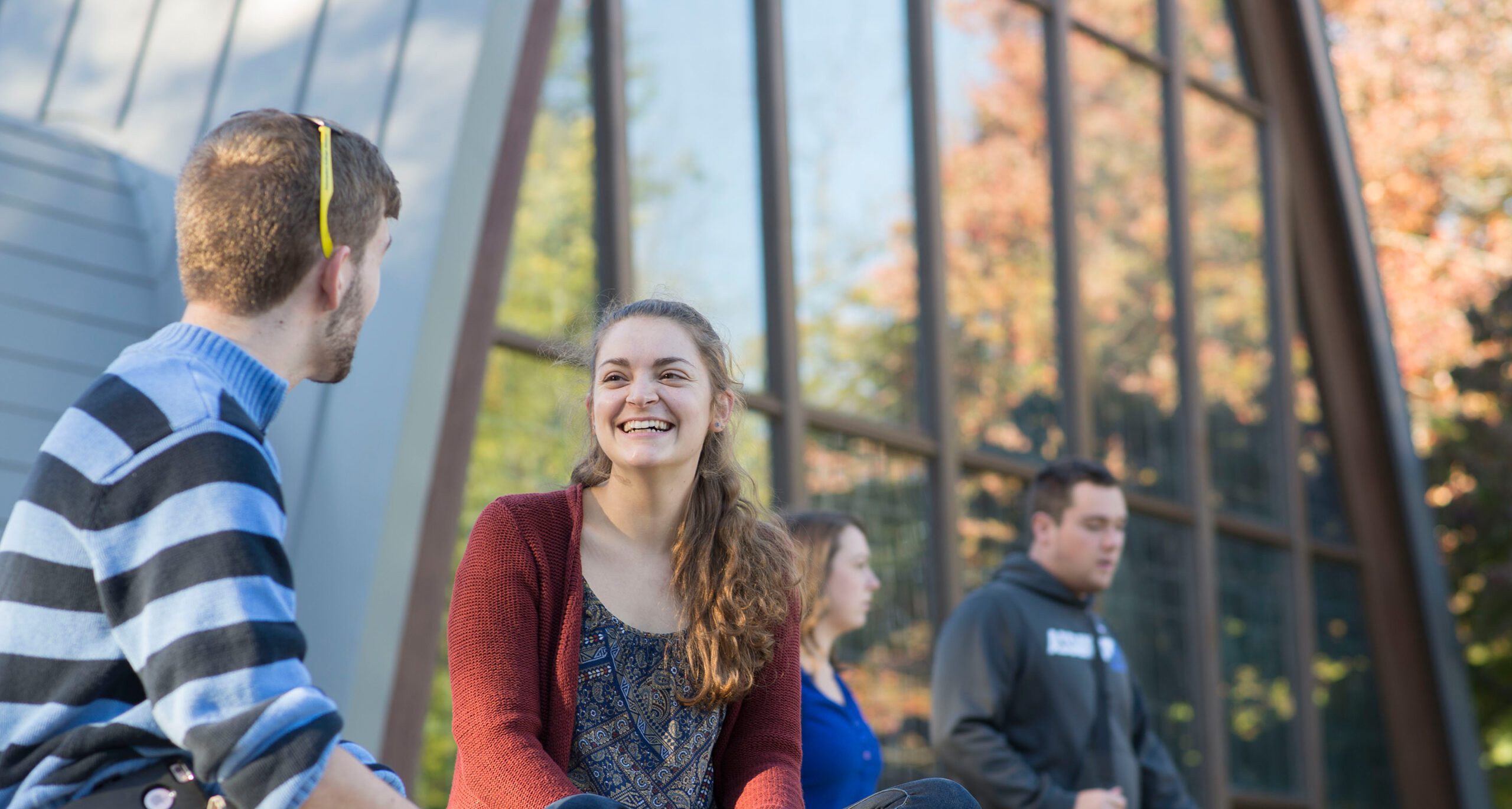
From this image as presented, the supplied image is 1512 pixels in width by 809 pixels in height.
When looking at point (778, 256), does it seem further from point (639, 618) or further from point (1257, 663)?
point (1257, 663)

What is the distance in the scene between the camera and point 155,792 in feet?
5.21

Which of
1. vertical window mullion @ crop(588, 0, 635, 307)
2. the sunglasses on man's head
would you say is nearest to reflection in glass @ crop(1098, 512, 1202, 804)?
vertical window mullion @ crop(588, 0, 635, 307)

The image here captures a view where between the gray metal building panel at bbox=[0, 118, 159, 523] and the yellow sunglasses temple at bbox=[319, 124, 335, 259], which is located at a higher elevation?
the gray metal building panel at bbox=[0, 118, 159, 523]

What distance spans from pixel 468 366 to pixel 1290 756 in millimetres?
6890

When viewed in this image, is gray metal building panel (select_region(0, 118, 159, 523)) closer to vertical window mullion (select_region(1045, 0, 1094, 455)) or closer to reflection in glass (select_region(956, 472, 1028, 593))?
reflection in glass (select_region(956, 472, 1028, 593))

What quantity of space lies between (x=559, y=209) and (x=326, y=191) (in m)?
4.31

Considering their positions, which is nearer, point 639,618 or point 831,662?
point 639,618

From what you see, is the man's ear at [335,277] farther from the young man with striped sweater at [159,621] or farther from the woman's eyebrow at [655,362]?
the woman's eyebrow at [655,362]

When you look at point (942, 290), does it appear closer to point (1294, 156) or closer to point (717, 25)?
point (717, 25)

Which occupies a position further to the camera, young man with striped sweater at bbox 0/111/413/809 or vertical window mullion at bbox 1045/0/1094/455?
vertical window mullion at bbox 1045/0/1094/455

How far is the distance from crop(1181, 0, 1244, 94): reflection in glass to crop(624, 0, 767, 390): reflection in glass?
4465 millimetres

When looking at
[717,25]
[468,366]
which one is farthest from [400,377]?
[717,25]

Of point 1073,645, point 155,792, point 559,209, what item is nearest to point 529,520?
point 155,792

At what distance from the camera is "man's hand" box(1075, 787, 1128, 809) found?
13.1ft
